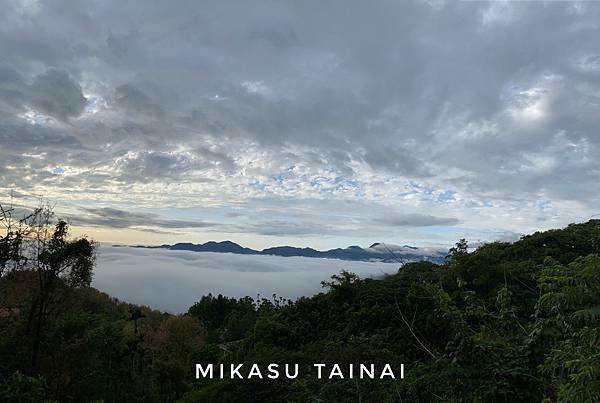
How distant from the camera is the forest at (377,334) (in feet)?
14.7

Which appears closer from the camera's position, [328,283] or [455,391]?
[455,391]

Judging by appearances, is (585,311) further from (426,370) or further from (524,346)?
(426,370)

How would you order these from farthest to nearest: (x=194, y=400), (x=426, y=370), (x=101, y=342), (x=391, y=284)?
(x=101, y=342) < (x=391, y=284) < (x=194, y=400) < (x=426, y=370)

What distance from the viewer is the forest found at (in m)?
4.47

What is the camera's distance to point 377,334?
38.1ft

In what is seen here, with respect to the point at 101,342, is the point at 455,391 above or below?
above

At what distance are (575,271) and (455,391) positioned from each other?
5.92 feet

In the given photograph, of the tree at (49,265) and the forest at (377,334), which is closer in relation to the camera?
the forest at (377,334)

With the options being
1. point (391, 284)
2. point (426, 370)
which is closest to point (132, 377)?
point (391, 284)

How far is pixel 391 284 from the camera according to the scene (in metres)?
14.8

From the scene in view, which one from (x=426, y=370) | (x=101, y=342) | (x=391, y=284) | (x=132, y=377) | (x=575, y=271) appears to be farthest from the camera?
(x=132, y=377)

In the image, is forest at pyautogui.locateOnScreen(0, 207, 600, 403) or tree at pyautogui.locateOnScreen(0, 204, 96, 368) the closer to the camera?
forest at pyautogui.locateOnScreen(0, 207, 600, 403)

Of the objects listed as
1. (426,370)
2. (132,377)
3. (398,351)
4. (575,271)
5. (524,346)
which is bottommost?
(132,377)

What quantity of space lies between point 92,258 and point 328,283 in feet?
29.3
